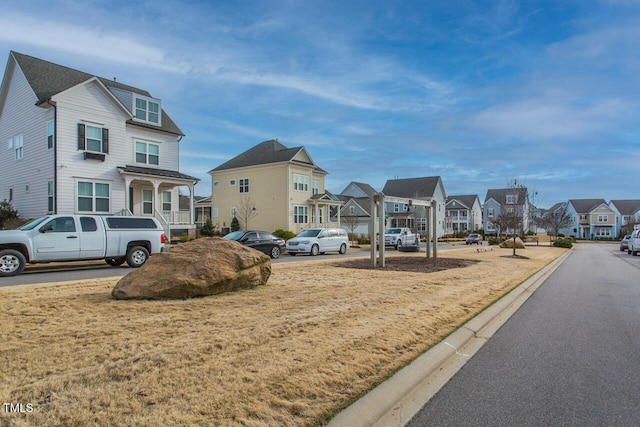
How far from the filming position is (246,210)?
3969 centimetres

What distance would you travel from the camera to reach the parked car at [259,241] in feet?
70.5

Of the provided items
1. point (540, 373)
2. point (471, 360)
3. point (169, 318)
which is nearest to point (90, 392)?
point (169, 318)

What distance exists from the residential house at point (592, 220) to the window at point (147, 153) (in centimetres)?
9108

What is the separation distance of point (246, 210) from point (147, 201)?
42.5 feet

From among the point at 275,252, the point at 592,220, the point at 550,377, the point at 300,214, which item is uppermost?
the point at 300,214

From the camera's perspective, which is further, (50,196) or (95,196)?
(95,196)

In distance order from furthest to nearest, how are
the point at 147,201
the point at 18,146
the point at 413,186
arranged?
the point at 413,186 → the point at 147,201 → the point at 18,146

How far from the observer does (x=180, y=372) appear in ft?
13.5

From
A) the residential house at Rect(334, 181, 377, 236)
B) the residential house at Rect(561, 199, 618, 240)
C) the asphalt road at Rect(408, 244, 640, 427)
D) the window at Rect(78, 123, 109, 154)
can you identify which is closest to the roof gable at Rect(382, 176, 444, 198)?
the residential house at Rect(334, 181, 377, 236)

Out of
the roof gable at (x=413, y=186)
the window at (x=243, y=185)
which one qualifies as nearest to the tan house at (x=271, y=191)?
the window at (x=243, y=185)

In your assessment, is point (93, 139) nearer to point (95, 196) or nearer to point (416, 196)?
point (95, 196)

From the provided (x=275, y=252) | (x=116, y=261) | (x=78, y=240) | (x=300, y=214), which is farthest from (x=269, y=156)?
(x=78, y=240)

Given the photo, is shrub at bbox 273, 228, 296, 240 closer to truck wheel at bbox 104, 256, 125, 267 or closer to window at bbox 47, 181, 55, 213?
window at bbox 47, 181, 55, 213

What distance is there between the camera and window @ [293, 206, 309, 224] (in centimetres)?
3903
